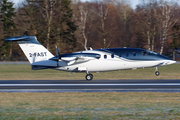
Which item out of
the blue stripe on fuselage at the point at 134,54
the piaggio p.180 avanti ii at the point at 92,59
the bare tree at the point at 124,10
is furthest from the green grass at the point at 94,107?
the bare tree at the point at 124,10

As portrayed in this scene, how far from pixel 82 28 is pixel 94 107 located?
159 ft

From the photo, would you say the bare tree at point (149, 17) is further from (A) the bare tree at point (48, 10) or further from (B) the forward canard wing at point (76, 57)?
(B) the forward canard wing at point (76, 57)

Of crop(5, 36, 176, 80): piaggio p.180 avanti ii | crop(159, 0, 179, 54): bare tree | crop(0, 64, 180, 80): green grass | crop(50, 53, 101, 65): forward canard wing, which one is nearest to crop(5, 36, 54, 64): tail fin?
crop(5, 36, 176, 80): piaggio p.180 avanti ii

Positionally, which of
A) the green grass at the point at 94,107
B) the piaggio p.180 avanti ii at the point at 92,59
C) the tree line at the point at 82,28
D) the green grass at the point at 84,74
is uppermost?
the tree line at the point at 82,28

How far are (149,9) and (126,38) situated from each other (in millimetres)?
13308

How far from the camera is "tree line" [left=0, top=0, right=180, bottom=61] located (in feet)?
178

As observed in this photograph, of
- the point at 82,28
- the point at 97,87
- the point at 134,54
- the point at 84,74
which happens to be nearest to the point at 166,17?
the point at 82,28

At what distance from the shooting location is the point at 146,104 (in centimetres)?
1183

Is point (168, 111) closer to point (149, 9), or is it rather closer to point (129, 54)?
point (129, 54)

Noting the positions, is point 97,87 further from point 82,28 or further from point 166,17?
point 82,28

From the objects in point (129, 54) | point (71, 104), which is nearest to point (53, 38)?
point (129, 54)

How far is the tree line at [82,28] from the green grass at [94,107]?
40.9 m

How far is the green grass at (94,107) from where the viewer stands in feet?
31.1

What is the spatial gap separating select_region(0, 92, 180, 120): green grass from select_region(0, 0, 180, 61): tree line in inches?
1611
